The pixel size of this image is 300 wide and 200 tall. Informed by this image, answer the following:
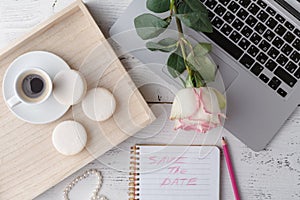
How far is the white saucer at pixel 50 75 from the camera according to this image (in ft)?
2.81

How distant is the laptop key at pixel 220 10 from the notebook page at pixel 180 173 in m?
0.22

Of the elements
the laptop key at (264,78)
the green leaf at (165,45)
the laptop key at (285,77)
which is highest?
the laptop key at (285,77)

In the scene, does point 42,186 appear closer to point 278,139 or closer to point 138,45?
point 138,45

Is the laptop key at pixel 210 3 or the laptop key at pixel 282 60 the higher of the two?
the laptop key at pixel 210 3

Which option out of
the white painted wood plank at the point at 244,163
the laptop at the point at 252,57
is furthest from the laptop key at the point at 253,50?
the white painted wood plank at the point at 244,163

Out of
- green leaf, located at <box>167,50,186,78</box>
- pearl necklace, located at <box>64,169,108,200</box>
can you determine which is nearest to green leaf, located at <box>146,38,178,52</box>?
green leaf, located at <box>167,50,186,78</box>

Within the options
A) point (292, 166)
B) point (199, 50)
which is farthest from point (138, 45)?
Result: point (292, 166)

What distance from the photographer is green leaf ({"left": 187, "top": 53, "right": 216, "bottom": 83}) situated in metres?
0.83

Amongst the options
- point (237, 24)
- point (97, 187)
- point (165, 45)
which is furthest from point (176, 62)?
point (97, 187)

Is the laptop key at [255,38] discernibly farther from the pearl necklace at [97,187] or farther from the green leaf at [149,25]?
the pearl necklace at [97,187]

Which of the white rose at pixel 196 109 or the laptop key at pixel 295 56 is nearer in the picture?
the white rose at pixel 196 109

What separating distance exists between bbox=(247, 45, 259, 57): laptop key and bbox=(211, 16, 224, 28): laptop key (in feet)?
0.20

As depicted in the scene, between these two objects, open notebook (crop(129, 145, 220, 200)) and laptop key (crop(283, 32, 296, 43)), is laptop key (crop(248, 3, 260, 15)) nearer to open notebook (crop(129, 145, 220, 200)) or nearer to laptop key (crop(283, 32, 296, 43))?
laptop key (crop(283, 32, 296, 43))

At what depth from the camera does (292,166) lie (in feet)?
2.96
